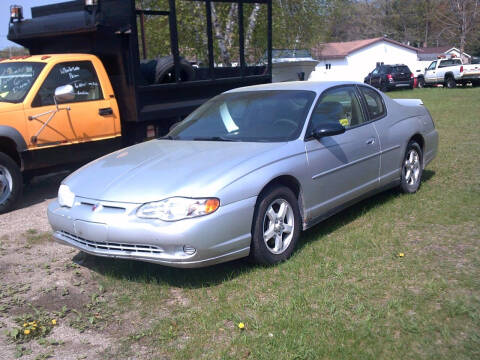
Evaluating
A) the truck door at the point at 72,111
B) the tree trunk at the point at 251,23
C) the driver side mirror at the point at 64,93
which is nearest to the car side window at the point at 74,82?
the truck door at the point at 72,111

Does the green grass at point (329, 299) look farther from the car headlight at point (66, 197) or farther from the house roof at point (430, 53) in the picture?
the house roof at point (430, 53)

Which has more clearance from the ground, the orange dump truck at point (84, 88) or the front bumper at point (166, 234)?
the orange dump truck at point (84, 88)

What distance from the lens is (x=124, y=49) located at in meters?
7.39

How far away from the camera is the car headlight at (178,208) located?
3979mm

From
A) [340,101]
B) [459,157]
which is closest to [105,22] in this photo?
[340,101]

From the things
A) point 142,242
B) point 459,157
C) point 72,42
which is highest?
point 72,42

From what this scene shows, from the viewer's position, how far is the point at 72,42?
7.96m

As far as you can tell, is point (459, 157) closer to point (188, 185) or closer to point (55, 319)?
point (188, 185)

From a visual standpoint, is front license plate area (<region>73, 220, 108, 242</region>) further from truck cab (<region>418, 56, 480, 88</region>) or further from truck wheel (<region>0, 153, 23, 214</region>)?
truck cab (<region>418, 56, 480, 88</region>)

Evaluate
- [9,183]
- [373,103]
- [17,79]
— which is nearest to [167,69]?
[17,79]

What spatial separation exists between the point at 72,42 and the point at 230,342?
6.00 metres

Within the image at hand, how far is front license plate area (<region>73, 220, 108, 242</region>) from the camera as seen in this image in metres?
4.15

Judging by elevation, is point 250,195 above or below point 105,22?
below

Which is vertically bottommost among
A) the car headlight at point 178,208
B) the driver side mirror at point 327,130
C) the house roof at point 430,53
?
the house roof at point 430,53
